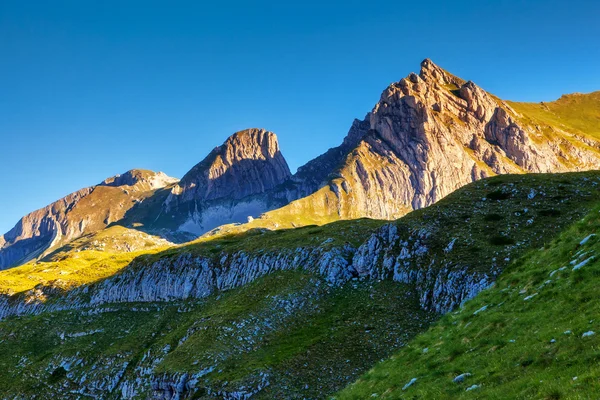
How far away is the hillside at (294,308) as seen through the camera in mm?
38688

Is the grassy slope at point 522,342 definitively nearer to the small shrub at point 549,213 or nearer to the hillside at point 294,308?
the hillside at point 294,308

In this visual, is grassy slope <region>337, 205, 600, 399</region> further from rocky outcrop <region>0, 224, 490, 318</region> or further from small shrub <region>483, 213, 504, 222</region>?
small shrub <region>483, 213, 504, 222</region>

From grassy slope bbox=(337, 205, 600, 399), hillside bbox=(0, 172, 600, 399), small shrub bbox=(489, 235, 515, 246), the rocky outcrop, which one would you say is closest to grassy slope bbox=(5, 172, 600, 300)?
small shrub bbox=(489, 235, 515, 246)

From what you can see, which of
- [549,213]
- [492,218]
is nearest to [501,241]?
[492,218]

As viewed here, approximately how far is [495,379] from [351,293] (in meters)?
35.4

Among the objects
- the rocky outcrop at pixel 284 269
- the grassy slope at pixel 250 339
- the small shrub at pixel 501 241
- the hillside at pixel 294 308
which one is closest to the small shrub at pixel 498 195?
the hillside at pixel 294 308

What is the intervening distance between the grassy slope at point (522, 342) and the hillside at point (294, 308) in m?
9.35

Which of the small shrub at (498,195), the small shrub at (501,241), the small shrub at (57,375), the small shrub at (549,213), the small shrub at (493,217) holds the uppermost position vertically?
the small shrub at (498,195)

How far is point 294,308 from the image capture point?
49.6m

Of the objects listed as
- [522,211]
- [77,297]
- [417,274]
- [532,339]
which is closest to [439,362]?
[532,339]

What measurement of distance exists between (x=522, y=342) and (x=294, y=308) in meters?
34.9

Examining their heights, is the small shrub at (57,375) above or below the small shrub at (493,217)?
below

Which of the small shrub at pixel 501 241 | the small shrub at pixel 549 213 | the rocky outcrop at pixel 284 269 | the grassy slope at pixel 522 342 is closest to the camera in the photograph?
the grassy slope at pixel 522 342

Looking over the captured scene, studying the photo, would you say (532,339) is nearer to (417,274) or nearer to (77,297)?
(417,274)
